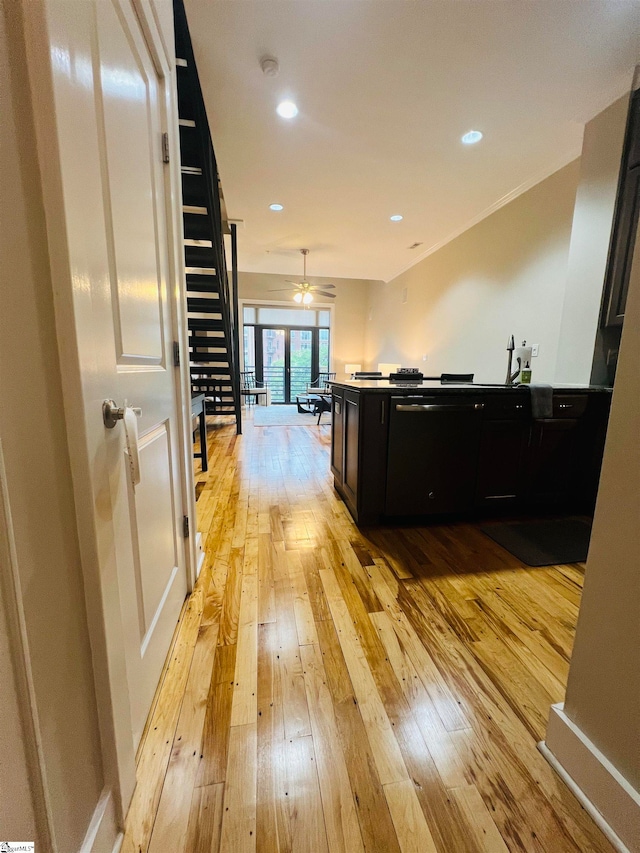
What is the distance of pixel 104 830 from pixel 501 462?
2328mm

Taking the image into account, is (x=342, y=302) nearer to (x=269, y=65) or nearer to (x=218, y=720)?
(x=269, y=65)

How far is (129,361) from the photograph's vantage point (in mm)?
899

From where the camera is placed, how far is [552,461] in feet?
7.54

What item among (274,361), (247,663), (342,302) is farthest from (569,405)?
(274,361)

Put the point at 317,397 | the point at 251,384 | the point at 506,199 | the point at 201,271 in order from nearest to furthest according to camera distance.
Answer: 1. the point at 506,199
2. the point at 201,271
3. the point at 317,397
4. the point at 251,384

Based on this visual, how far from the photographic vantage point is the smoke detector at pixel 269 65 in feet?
6.95

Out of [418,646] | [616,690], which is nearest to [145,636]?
[418,646]

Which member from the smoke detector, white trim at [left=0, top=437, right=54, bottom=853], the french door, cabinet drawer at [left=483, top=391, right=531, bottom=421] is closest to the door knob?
white trim at [left=0, top=437, right=54, bottom=853]

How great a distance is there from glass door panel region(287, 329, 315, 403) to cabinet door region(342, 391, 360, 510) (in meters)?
6.74

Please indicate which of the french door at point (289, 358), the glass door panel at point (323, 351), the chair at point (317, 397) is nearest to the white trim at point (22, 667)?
the chair at point (317, 397)

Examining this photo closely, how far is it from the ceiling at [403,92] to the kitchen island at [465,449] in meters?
2.02

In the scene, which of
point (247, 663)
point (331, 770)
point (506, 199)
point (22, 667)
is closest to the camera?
point (22, 667)

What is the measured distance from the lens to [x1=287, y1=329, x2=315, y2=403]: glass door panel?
30.0 feet

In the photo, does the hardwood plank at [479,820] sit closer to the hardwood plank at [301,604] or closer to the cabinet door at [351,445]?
the hardwood plank at [301,604]
